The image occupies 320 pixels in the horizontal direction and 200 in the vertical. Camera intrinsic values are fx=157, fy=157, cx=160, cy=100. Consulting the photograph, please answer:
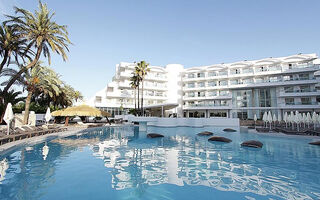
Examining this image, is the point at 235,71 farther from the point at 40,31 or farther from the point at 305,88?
the point at 40,31

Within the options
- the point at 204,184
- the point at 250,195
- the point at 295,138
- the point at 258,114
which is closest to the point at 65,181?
the point at 204,184

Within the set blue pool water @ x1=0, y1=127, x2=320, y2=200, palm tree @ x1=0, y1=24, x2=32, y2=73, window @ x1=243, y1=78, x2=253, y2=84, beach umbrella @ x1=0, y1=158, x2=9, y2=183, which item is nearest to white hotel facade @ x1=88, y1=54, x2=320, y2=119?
window @ x1=243, y1=78, x2=253, y2=84

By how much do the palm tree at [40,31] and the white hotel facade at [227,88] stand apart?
18873mm

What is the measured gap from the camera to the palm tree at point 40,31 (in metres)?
17.7

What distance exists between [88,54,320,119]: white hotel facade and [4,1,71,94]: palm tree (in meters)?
18.9

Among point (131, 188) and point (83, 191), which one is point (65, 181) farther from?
point (131, 188)

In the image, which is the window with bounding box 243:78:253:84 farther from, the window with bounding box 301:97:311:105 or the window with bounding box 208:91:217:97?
the window with bounding box 301:97:311:105

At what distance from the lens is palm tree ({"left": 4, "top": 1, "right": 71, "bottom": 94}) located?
58.2 feet

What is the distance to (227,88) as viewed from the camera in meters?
44.3

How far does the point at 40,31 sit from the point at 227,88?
4228 centimetres

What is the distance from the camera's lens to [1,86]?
21.7 meters

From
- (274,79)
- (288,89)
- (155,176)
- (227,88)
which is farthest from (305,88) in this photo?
(155,176)

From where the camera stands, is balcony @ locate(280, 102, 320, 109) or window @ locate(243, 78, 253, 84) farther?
window @ locate(243, 78, 253, 84)

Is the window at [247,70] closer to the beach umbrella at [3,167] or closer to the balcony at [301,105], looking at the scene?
the balcony at [301,105]
